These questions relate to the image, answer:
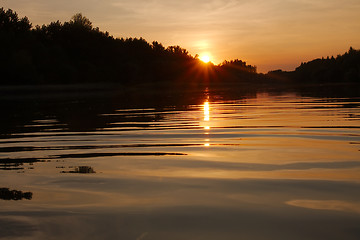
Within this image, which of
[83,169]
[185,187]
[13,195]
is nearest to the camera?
[13,195]

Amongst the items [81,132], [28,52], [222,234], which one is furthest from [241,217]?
[28,52]

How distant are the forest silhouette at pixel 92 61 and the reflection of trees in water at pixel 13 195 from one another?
214ft

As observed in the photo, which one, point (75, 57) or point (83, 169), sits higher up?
point (75, 57)

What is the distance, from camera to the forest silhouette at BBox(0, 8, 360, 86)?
236ft

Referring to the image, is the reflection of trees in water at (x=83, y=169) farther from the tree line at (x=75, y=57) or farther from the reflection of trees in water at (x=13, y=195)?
the tree line at (x=75, y=57)

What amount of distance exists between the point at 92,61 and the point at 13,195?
94.4m

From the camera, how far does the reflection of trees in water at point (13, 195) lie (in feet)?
14.2

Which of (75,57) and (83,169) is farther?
(75,57)

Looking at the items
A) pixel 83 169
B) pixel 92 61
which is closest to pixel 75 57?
pixel 92 61

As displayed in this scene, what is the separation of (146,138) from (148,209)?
16.4 feet

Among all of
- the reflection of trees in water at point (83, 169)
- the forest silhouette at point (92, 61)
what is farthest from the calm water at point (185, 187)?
the forest silhouette at point (92, 61)

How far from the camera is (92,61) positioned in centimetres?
9625

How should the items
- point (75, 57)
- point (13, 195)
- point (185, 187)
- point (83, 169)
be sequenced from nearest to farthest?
point (13, 195) < point (185, 187) < point (83, 169) < point (75, 57)

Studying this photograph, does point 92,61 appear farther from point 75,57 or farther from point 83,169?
point 83,169
